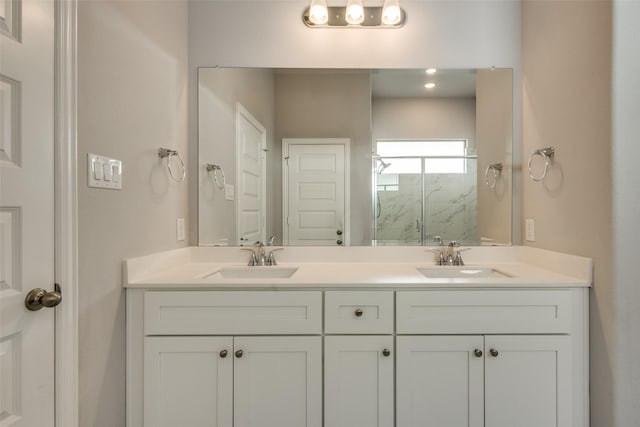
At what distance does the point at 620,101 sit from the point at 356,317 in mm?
1252

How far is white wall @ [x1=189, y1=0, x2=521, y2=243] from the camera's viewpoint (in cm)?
186

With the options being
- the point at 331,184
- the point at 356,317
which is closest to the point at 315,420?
the point at 356,317

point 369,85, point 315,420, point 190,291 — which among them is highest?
point 369,85

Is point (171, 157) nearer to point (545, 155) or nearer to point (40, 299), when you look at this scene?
point (40, 299)

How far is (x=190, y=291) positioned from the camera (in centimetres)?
136

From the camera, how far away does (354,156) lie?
1.89 m

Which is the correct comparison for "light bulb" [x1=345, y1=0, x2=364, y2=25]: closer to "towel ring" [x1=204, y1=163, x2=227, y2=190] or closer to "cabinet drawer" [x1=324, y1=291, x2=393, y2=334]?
"towel ring" [x1=204, y1=163, x2=227, y2=190]

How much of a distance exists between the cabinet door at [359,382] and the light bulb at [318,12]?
1.58 m

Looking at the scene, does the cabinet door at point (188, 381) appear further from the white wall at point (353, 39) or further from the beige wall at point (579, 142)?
the beige wall at point (579, 142)

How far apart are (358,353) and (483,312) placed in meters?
0.52

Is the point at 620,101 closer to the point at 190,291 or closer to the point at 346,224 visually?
the point at 346,224

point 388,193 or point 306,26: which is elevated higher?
point 306,26

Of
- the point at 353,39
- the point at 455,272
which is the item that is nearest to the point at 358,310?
the point at 455,272

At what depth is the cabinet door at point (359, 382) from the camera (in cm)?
135
